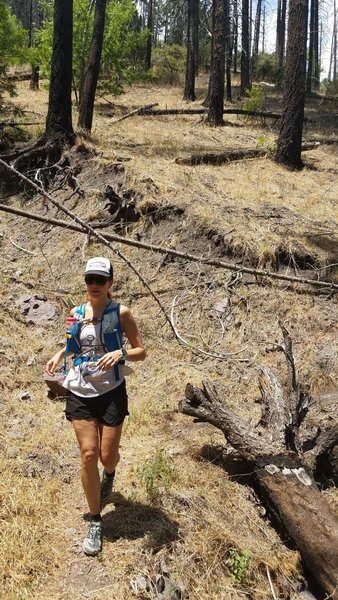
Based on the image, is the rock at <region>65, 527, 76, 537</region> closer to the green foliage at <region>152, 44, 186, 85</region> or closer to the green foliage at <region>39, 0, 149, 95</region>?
the green foliage at <region>39, 0, 149, 95</region>

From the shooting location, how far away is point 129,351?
10.9ft

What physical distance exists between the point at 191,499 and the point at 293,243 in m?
4.34

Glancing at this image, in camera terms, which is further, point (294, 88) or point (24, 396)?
point (294, 88)

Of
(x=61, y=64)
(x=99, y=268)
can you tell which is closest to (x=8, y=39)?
(x=61, y=64)

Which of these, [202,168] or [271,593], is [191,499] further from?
[202,168]

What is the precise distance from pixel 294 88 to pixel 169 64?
21.4m

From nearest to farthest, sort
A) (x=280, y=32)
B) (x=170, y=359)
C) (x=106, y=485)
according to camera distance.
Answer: (x=106, y=485) < (x=170, y=359) < (x=280, y=32)

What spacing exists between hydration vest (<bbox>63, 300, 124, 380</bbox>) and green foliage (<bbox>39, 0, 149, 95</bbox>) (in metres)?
12.7

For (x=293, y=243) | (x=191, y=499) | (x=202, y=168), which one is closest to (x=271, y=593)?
(x=191, y=499)

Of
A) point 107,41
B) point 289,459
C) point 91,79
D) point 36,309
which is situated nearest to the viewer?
point 289,459

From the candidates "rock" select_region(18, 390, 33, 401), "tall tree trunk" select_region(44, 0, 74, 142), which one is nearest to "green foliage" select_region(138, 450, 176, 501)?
"rock" select_region(18, 390, 33, 401)

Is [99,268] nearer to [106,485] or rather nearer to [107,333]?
[107,333]

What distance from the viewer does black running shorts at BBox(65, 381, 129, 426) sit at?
10.9 ft

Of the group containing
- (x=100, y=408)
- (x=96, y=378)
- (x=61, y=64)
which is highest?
Answer: (x=61, y=64)
